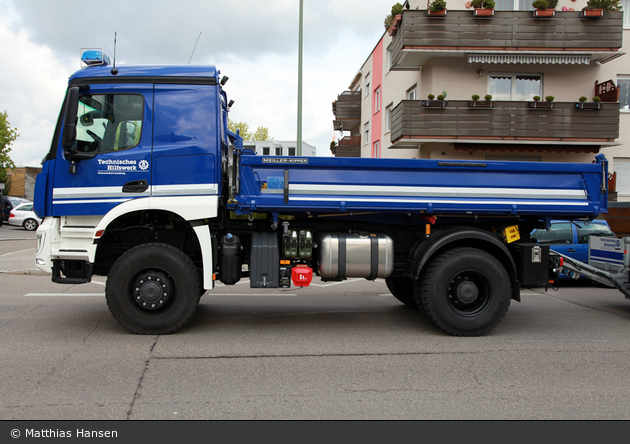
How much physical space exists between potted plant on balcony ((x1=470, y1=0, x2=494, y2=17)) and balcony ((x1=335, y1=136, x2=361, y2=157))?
14.1 m

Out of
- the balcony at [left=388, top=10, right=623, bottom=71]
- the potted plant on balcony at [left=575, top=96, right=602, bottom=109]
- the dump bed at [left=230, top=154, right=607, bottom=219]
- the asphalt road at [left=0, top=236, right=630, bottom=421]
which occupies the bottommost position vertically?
the asphalt road at [left=0, top=236, right=630, bottom=421]

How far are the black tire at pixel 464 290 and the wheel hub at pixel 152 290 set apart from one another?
299 cm

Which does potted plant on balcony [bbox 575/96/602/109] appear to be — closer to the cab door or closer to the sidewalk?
the cab door

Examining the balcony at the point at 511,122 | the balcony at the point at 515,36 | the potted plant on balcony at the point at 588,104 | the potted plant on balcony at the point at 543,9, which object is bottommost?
the balcony at the point at 511,122

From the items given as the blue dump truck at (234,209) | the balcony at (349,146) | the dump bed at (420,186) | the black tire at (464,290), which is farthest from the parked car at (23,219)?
the black tire at (464,290)

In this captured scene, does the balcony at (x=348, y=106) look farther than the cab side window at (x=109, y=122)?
Yes

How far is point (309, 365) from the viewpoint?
438cm

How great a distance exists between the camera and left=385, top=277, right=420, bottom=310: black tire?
6.78 metres

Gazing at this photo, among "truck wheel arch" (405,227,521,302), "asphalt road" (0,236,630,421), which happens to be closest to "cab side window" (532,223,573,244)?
"asphalt road" (0,236,630,421)

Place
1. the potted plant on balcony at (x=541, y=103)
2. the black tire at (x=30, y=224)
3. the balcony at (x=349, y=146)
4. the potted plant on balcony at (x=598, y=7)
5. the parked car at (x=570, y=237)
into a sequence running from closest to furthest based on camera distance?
the parked car at (x=570, y=237), the potted plant on balcony at (x=598, y=7), the potted plant on balcony at (x=541, y=103), the black tire at (x=30, y=224), the balcony at (x=349, y=146)

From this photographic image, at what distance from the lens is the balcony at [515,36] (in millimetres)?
15555

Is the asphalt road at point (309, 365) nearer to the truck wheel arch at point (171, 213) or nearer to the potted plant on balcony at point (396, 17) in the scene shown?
the truck wheel arch at point (171, 213)

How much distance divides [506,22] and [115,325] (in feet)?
52.0

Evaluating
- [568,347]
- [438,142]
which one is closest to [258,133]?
[438,142]
